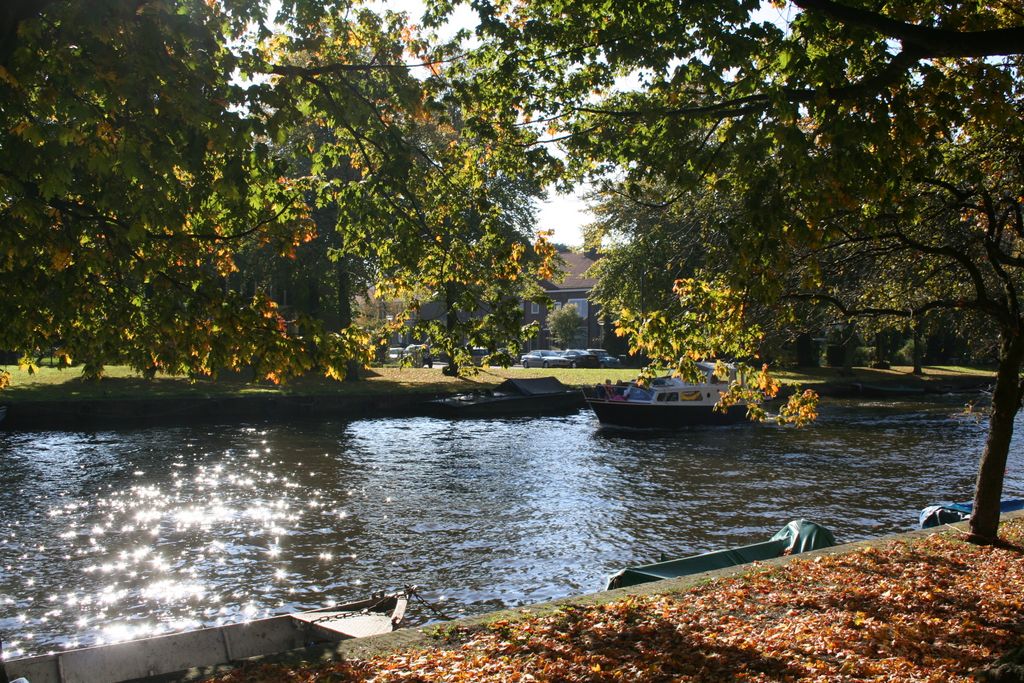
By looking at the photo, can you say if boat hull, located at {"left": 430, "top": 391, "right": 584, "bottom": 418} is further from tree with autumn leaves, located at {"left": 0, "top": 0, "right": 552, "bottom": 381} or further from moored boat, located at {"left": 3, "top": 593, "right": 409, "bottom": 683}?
moored boat, located at {"left": 3, "top": 593, "right": 409, "bottom": 683}

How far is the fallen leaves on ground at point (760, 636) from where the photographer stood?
22.3 feet

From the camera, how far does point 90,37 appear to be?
8250mm

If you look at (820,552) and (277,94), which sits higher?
(277,94)

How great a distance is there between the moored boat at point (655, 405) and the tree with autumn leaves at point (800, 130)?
21.5 metres

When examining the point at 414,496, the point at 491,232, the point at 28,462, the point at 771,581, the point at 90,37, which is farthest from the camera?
the point at 28,462

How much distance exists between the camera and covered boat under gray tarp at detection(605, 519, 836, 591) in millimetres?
11492

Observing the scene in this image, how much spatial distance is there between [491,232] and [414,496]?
465 inches

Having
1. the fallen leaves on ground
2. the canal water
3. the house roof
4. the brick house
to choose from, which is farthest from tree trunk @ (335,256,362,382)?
the house roof

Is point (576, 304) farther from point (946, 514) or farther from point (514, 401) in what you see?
point (946, 514)

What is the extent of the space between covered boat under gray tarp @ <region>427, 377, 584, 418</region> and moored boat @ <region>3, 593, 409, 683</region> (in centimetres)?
2991

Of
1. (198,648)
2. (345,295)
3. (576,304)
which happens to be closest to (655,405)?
(345,295)

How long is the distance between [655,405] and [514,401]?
26.8ft

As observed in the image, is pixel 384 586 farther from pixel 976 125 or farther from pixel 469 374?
pixel 976 125

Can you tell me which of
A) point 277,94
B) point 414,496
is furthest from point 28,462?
point 277,94
